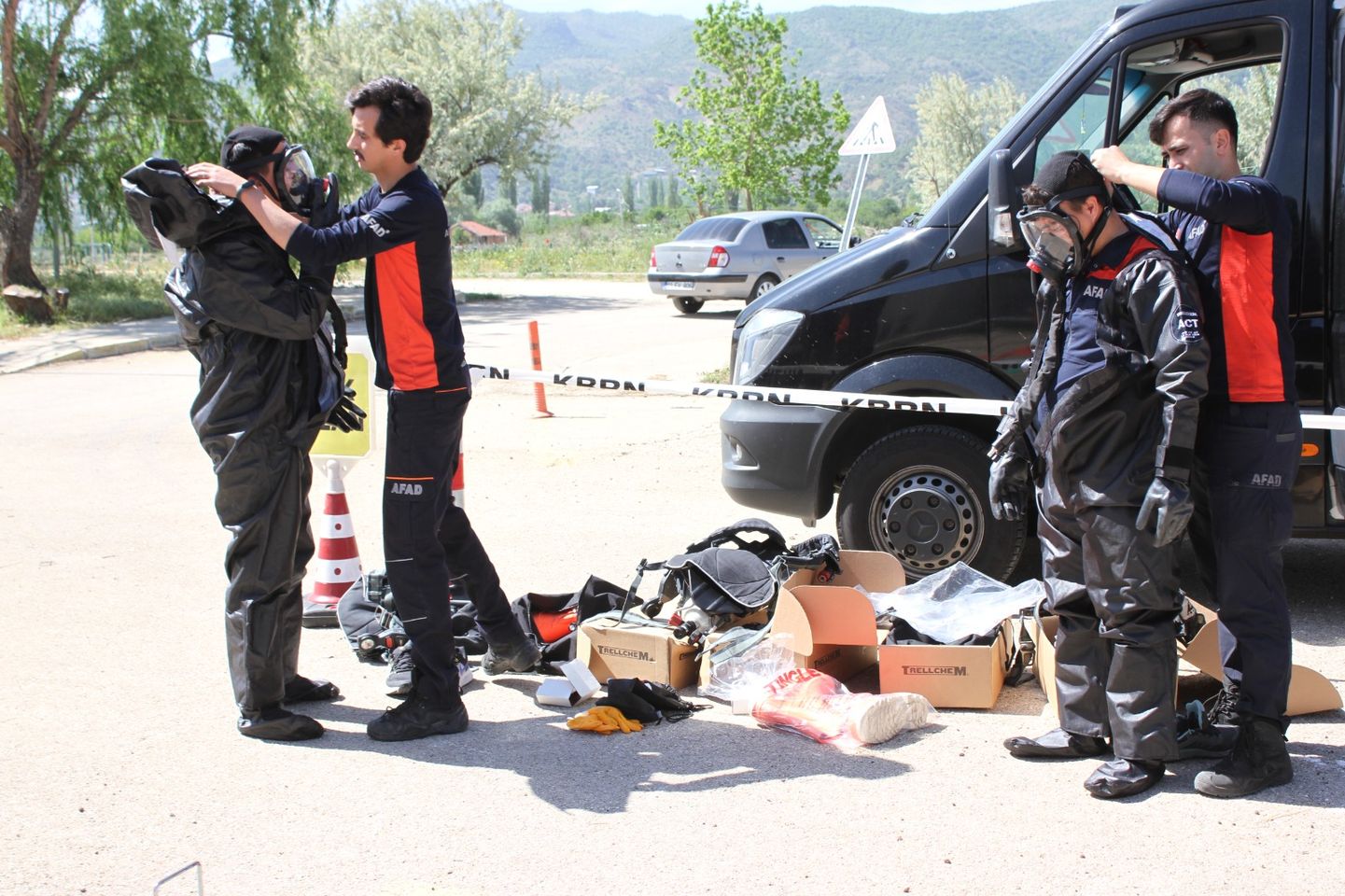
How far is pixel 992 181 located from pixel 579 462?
16.3 feet

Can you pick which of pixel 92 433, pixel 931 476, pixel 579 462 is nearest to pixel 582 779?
pixel 931 476

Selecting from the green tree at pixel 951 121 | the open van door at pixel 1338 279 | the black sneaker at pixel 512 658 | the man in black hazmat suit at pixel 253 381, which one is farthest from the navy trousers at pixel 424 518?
the green tree at pixel 951 121

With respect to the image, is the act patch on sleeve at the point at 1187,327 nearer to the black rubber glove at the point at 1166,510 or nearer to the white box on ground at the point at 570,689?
the black rubber glove at the point at 1166,510

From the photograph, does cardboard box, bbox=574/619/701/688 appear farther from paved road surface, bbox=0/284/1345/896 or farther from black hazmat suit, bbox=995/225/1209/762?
black hazmat suit, bbox=995/225/1209/762

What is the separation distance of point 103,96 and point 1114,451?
2087 cm

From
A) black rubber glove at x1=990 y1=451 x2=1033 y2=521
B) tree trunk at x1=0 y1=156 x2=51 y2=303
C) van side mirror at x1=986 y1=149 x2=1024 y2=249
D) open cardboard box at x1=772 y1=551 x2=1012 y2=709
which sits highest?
tree trunk at x1=0 y1=156 x2=51 y2=303

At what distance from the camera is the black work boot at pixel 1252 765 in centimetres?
381

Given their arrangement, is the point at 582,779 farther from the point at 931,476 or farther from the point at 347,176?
the point at 347,176

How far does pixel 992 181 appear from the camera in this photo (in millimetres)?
5199

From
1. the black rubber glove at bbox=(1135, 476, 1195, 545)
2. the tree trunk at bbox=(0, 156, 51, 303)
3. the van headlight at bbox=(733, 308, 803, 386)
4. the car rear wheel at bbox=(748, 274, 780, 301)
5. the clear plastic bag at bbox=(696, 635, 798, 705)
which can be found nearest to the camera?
the black rubber glove at bbox=(1135, 476, 1195, 545)

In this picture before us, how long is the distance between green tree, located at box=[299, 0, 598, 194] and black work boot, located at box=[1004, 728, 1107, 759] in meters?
33.5

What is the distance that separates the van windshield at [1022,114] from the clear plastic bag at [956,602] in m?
1.64

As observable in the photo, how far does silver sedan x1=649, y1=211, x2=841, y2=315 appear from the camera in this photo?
2077 centimetres

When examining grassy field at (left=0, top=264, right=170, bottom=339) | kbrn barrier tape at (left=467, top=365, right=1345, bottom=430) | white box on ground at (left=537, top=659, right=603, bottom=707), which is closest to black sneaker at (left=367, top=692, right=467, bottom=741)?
white box on ground at (left=537, top=659, right=603, bottom=707)
